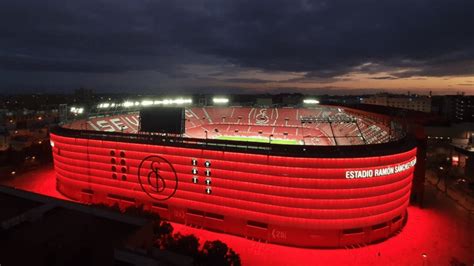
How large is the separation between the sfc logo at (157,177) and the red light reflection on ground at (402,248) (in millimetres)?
4861

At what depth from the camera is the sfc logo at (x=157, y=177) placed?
41.7m

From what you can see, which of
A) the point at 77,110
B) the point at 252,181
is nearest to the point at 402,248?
the point at 252,181

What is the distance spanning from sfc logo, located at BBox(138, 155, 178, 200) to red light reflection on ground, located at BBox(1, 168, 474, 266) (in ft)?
15.9

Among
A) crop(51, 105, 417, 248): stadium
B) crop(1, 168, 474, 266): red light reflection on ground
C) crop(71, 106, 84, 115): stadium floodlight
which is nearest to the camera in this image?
crop(1, 168, 474, 266): red light reflection on ground

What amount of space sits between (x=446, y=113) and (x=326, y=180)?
512 ft

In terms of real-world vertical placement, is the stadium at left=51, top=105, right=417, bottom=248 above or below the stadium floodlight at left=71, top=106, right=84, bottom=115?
below

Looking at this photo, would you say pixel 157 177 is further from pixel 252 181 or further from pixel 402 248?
pixel 402 248

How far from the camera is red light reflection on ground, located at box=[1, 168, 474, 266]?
32.4 metres

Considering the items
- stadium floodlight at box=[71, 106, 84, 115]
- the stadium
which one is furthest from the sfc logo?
stadium floodlight at box=[71, 106, 84, 115]

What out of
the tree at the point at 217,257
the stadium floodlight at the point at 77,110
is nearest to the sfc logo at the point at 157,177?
the tree at the point at 217,257

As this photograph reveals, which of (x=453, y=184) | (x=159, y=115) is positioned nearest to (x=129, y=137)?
(x=159, y=115)

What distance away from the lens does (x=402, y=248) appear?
115 ft

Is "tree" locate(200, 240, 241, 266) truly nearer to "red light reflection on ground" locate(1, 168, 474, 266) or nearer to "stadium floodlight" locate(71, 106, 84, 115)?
"red light reflection on ground" locate(1, 168, 474, 266)

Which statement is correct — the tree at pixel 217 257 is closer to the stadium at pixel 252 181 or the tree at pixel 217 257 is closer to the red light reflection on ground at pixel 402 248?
the red light reflection on ground at pixel 402 248
